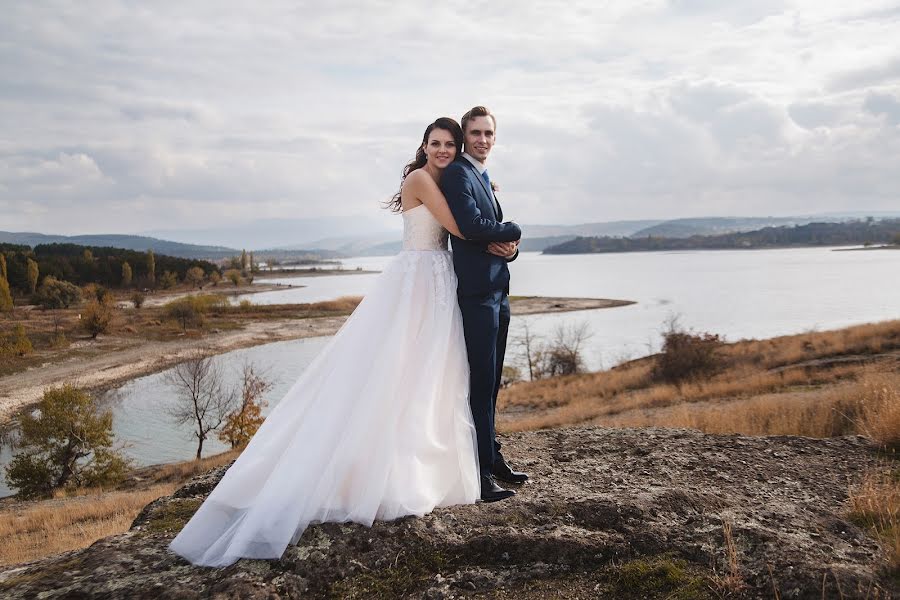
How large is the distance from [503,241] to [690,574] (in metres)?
2.55

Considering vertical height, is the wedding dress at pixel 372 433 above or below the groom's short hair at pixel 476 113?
below

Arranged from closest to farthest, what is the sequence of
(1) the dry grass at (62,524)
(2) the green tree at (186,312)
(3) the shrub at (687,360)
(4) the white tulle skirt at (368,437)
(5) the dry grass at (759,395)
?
(4) the white tulle skirt at (368,437), (5) the dry grass at (759,395), (1) the dry grass at (62,524), (3) the shrub at (687,360), (2) the green tree at (186,312)

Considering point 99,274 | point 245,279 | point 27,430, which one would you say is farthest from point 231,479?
point 245,279

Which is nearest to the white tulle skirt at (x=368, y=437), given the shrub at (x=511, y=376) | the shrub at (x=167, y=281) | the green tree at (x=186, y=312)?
the shrub at (x=511, y=376)

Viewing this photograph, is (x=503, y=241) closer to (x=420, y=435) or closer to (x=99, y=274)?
(x=420, y=435)

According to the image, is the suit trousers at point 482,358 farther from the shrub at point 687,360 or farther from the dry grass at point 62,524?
the shrub at point 687,360

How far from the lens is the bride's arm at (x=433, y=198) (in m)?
4.83

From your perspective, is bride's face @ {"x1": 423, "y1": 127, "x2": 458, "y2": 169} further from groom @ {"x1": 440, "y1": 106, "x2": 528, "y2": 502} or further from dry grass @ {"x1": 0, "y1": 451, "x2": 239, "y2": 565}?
dry grass @ {"x1": 0, "y1": 451, "x2": 239, "y2": 565}

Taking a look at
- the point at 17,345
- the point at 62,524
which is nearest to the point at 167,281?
the point at 17,345

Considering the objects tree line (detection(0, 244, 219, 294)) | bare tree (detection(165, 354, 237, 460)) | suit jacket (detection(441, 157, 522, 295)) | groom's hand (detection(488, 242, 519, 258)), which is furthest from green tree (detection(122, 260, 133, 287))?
groom's hand (detection(488, 242, 519, 258))

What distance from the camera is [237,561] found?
3.93m

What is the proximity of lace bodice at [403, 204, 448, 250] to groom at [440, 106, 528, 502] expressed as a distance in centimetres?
23

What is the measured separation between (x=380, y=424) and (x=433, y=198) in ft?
5.71

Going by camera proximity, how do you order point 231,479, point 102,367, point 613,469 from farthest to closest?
1. point 102,367
2. point 613,469
3. point 231,479
